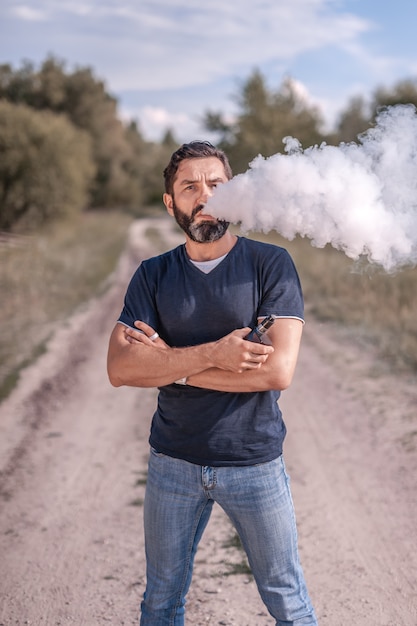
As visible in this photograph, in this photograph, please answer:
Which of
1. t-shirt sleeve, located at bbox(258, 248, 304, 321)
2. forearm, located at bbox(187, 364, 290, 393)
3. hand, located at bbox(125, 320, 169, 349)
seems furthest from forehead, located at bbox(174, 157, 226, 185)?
forearm, located at bbox(187, 364, 290, 393)

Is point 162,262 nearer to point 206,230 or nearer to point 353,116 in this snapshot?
point 206,230

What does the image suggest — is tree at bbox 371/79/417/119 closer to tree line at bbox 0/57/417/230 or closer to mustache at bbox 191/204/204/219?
tree line at bbox 0/57/417/230

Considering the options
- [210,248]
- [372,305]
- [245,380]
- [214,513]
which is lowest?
[214,513]

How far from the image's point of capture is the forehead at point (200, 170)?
2.72 metres

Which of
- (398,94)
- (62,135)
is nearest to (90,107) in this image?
(62,135)

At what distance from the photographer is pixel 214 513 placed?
16.9 feet

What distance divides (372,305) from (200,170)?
33.4 feet

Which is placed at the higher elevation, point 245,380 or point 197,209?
point 197,209

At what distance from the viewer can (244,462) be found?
2.56 meters

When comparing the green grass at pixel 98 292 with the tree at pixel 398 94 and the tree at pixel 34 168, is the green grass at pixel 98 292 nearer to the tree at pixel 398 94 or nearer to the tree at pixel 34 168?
the tree at pixel 34 168

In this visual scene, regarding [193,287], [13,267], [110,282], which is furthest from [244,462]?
[110,282]

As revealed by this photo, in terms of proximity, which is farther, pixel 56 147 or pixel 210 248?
pixel 56 147

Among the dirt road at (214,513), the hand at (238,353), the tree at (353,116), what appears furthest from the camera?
the tree at (353,116)

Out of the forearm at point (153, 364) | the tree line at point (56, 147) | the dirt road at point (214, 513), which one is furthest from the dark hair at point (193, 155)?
the tree line at point (56, 147)
